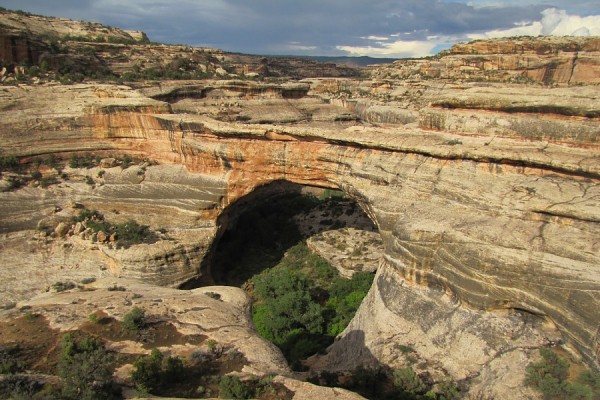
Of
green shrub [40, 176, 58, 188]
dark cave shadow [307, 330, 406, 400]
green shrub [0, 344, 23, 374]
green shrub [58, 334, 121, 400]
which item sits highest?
green shrub [40, 176, 58, 188]

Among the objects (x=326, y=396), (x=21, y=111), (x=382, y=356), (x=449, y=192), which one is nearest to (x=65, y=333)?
(x=326, y=396)

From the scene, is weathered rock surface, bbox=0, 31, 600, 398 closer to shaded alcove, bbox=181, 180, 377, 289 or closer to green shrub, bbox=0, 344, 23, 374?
shaded alcove, bbox=181, 180, 377, 289

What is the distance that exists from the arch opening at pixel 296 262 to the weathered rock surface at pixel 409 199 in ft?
6.92

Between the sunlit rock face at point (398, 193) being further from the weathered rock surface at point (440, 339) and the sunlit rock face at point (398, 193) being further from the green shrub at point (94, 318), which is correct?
the green shrub at point (94, 318)

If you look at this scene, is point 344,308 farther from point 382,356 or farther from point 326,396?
point 326,396

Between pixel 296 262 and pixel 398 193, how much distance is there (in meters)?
8.57

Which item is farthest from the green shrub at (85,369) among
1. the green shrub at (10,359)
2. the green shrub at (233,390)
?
the green shrub at (233,390)

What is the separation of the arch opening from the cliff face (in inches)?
1186

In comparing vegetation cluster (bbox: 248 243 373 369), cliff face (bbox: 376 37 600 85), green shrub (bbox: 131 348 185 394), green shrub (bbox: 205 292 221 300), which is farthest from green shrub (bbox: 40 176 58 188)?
cliff face (bbox: 376 37 600 85)

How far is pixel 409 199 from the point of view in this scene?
48.8ft

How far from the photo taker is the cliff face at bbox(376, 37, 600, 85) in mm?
48312

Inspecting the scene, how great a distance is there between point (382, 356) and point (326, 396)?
20.1 ft

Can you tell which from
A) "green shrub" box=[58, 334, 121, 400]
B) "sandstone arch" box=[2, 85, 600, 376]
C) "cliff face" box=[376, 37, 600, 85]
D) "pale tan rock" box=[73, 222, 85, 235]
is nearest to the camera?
"green shrub" box=[58, 334, 121, 400]

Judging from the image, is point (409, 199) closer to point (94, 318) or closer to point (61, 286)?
point (94, 318)
